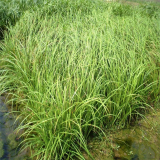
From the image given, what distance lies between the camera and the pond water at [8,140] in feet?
7.00

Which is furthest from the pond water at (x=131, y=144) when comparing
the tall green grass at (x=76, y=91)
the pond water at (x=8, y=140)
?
the pond water at (x=8, y=140)

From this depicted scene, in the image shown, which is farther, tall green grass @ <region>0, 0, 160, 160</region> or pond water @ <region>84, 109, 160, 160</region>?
pond water @ <region>84, 109, 160, 160</region>

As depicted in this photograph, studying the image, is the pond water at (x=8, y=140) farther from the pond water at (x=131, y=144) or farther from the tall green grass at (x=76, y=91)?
the pond water at (x=131, y=144)

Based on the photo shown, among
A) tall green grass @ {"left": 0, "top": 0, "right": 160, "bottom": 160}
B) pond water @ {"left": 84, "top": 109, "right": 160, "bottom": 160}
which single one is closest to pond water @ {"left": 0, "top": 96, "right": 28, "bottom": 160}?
tall green grass @ {"left": 0, "top": 0, "right": 160, "bottom": 160}

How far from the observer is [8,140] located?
2328 millimetres

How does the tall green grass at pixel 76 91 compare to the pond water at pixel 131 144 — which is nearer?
the tall green grass at pixel 76 91

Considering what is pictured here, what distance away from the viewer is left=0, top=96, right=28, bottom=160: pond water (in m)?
2.13

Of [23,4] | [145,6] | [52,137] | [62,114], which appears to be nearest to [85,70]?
[62,114]

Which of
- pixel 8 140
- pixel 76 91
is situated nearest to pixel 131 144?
pixel 76 91

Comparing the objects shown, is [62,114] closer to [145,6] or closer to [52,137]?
[52,137]

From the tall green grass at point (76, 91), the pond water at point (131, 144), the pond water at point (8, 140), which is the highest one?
the tall green grass at point (76, 91)

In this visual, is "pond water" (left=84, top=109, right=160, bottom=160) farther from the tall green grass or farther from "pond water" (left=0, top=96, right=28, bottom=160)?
"pond water" (left=0, top=96, right=28, bottom=160)

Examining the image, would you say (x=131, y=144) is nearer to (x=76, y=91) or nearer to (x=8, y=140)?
(x=76, y=91)

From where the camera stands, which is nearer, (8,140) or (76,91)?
(76,91)
